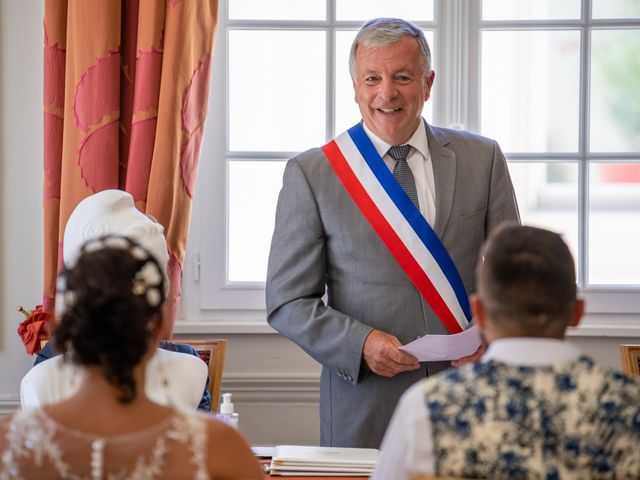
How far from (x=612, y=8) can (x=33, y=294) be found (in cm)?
223

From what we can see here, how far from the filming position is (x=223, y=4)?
3.36 meters

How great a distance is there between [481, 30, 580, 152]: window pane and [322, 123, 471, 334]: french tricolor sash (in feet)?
3.03

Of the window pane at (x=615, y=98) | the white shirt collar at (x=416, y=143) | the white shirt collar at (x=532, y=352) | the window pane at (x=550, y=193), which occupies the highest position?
the window pane at (x=615, y=98)

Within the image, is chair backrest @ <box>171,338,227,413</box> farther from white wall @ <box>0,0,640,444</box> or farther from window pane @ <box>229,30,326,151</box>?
window pane @ <box>229,30,326,151</box>

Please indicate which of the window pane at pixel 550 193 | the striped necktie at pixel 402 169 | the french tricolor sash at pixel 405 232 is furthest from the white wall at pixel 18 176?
the window pane at pixel 550 193

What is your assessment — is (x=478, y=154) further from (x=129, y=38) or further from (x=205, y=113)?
(x=129, y=38)

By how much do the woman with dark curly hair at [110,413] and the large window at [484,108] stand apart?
6.61 ft

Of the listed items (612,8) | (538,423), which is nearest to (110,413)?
(538,423)

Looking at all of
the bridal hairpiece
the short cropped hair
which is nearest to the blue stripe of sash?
the short cropped hair

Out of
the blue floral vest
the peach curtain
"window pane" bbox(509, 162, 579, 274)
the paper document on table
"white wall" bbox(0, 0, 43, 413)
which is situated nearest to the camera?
the blue floral vest

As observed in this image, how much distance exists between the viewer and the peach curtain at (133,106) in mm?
3049

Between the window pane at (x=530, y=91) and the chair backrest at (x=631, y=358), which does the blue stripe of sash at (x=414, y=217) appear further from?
the window pane at (x=530, y=91)

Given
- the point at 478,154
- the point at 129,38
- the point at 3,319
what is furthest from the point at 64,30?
the point at 478,154

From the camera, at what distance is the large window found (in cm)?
335
